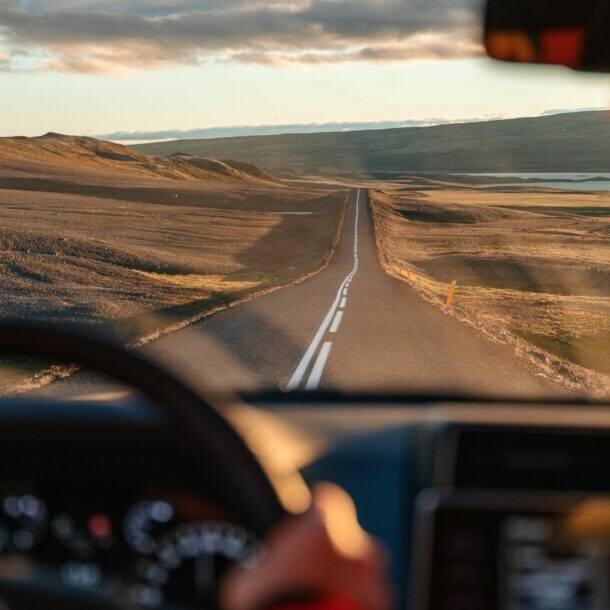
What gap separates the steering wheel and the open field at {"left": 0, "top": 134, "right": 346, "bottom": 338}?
1504cm

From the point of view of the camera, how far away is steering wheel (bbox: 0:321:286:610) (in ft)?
5.32

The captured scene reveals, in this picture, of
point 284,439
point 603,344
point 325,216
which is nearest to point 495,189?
point 325,216

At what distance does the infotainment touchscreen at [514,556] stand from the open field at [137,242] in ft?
49.1

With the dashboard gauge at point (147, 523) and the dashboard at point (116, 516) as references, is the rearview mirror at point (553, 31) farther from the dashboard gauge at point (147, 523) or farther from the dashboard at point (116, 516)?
the dashboard gauge at point (147, 523)

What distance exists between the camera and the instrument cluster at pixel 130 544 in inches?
76.2

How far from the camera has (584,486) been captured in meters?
2.26

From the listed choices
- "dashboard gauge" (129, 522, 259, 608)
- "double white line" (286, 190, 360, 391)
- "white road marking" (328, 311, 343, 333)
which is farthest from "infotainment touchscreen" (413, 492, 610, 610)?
"white road marking" (328, 311, 343, 333)

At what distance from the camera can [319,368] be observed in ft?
38.8

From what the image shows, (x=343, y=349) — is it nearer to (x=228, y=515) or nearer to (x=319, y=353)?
(x=319, y=353)

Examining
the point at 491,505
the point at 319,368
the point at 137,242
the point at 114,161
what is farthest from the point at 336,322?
the point at 114,161

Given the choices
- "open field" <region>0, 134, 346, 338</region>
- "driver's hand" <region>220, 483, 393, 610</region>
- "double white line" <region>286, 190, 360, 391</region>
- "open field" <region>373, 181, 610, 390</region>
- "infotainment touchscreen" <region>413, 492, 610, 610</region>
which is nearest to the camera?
"driver's hand" <region>220, 483, 393, 610</region>

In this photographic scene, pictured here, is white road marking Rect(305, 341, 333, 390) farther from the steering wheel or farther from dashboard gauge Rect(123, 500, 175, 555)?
the steering wheel

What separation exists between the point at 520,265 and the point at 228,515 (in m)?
42.3

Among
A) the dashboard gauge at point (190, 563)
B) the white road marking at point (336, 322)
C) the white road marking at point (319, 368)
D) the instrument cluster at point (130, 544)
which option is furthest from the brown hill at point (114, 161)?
the dashboard gauge at point (190, 563)
